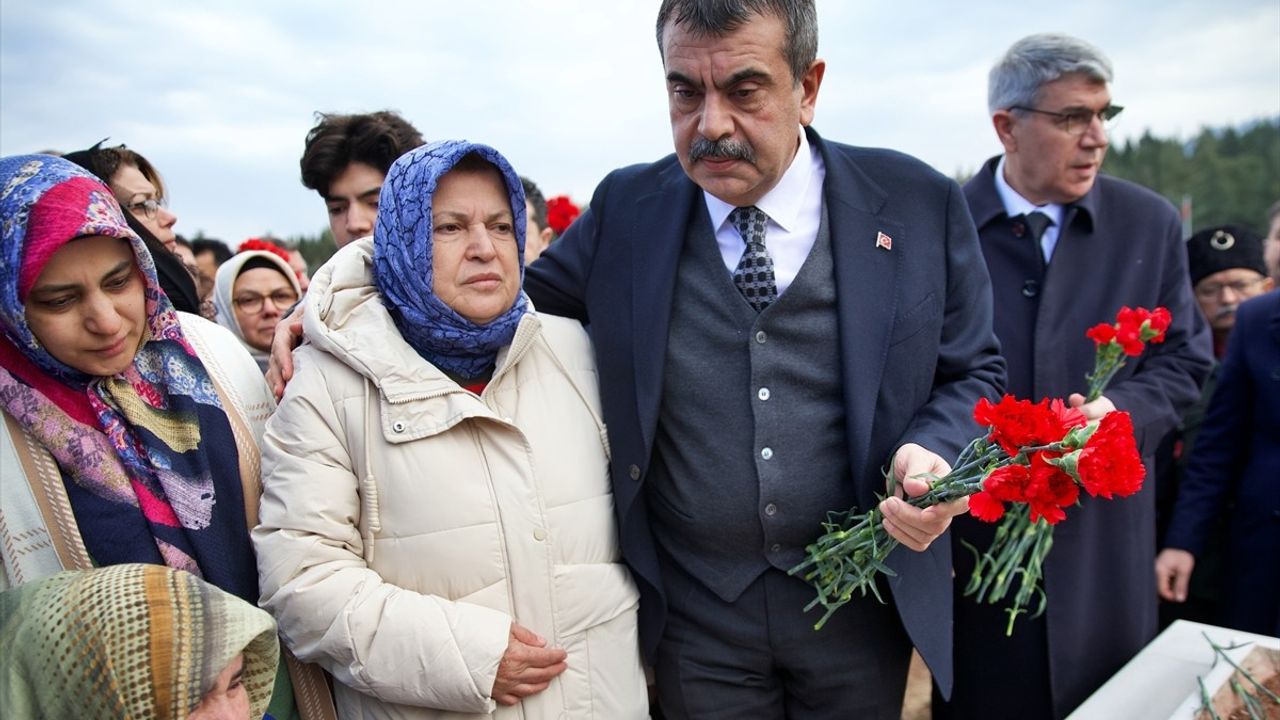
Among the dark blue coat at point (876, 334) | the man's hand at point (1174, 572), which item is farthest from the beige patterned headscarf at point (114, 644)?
the man's hand at point (1174, 572)

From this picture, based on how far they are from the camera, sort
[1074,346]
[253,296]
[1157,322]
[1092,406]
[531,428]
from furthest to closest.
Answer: [253,296]
[1074,346]
[1092,406]
[1157,322]
[531,428]

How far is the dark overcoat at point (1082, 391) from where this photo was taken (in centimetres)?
270

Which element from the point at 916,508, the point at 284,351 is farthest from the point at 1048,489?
the point at 284,351

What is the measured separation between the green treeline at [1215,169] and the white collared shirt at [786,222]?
47466mm

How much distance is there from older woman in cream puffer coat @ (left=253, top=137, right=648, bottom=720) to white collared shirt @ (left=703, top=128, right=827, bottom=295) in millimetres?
508

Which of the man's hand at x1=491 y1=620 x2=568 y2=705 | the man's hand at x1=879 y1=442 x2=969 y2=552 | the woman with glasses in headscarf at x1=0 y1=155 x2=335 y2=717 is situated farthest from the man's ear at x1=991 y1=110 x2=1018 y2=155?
the woman with glasses in headscarf at x1=0 y1=155 x2=335 y2=717

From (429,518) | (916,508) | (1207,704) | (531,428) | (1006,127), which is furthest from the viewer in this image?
(1006,127)

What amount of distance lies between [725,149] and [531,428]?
777 millimetres

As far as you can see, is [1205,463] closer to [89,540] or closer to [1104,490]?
[1104,490]

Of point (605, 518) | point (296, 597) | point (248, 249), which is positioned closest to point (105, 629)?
point (296, 597)

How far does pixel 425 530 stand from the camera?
72.1 inches

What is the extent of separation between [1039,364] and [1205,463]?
99cm

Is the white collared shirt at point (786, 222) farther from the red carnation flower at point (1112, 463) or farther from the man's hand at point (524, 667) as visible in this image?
the man's hand at point (524, 667)

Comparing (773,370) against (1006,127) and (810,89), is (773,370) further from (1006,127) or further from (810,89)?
(1006,127)
